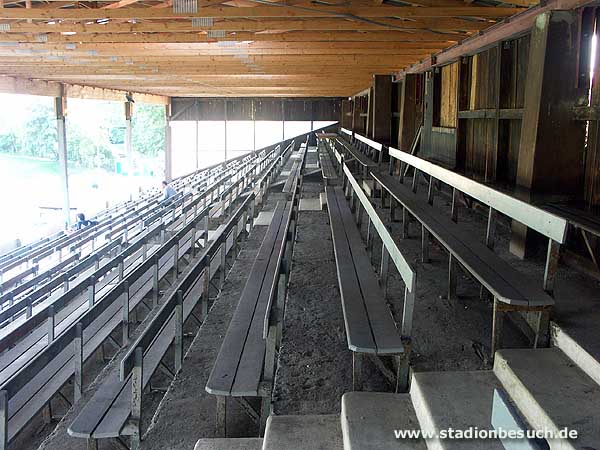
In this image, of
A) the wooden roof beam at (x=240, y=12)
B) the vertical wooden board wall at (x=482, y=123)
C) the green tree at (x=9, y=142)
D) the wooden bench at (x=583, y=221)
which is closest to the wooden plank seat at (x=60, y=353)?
the wooden roof beam at (x=240, y=12)

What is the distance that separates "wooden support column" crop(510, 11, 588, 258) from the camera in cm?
351

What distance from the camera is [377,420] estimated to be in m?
2.27

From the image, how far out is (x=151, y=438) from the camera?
2.91 meters

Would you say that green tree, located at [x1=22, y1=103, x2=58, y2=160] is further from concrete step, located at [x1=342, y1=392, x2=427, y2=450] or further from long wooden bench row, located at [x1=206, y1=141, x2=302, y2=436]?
concrete step, located at [x1=342, y1=392, x2=427, y2=450]

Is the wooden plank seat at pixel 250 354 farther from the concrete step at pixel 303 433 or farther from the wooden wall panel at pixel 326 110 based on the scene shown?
the wooden wall panel at pixel 326 110

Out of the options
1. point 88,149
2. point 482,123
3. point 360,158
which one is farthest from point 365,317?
point 88,149

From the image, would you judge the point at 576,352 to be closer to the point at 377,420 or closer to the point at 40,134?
the point at 377,420

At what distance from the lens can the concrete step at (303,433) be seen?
2.25 metres

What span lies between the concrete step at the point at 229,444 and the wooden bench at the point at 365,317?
20.9 inches

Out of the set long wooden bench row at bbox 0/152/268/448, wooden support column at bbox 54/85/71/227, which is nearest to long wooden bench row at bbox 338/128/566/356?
long wooden bench row at bbox 0/152/268/448

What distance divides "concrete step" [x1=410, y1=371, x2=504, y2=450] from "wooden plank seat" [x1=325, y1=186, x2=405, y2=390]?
0.21 m

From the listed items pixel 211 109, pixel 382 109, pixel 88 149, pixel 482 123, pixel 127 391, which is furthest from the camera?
pixel 88 149

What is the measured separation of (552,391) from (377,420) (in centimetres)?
70

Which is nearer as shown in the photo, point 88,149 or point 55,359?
point 55,359
